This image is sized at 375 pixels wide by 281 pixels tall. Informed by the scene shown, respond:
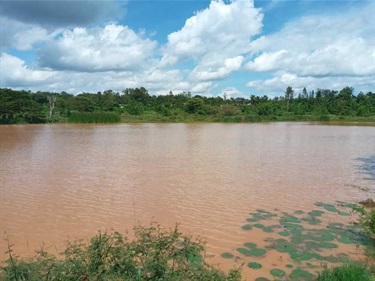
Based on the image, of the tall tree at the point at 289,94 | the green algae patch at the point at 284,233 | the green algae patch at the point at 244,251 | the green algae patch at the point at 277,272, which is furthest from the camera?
the tall tree at the point at 289,94

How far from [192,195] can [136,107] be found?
52049mm

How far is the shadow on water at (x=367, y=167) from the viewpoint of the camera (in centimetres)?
1168

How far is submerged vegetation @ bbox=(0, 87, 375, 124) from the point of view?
45.0 meters

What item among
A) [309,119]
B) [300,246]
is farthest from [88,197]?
[309,119]

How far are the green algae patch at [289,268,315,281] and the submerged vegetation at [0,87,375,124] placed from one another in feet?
143

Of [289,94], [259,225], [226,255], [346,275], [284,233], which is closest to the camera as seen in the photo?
[346,275]

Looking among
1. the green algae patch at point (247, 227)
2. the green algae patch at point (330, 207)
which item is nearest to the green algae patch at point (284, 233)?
the green algae patch at point (247, 227)

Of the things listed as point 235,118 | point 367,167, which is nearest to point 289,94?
point 235,118

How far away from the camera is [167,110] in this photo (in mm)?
58906

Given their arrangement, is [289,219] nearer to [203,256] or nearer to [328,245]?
[328,245]

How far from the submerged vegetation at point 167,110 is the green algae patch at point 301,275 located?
43.7 metres

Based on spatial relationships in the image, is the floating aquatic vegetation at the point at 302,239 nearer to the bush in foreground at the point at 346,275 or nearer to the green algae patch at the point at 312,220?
the green algae patch at the point at 312,220

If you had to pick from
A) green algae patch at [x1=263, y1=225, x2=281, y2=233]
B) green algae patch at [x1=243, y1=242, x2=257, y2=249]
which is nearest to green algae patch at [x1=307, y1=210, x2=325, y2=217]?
green algae patch at [x1=263, y1=225, x2=281, y2=233]

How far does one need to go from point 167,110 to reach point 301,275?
55015 millimetres
